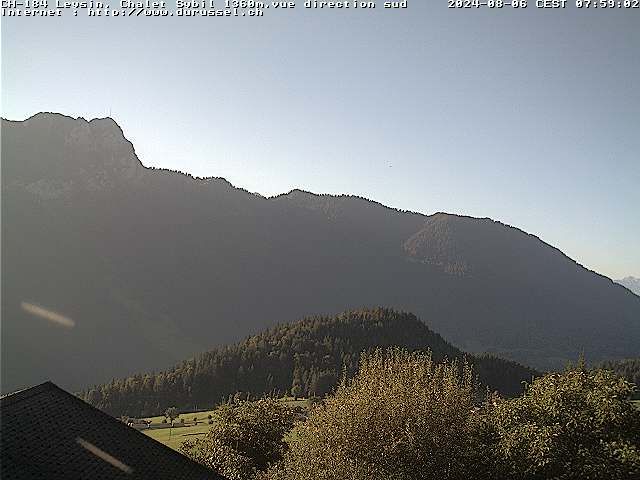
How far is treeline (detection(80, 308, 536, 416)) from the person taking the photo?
102438mm

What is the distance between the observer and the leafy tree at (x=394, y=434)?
60.6 ft

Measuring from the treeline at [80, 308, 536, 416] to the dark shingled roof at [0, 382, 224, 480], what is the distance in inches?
3096

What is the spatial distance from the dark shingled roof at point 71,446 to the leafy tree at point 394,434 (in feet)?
19.9

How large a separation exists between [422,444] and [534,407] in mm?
5801

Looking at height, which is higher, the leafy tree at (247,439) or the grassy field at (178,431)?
the leafy tree at (247,439)

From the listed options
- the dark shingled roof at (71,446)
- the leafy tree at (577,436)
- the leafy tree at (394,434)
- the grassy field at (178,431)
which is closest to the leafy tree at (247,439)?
the leafy tree at (394,434)

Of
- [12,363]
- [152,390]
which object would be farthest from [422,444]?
[12,363]

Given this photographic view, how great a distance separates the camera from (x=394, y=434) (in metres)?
19.0

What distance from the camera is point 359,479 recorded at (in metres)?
18.1

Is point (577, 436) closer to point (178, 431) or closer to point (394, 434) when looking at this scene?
point (394, 434)

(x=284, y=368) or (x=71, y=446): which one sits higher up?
(x=71, y=446)

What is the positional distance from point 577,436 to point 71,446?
59.5ft

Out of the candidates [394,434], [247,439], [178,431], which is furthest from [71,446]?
[178,431]

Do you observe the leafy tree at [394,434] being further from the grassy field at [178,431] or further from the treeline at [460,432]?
the grassy field at [178,431]
